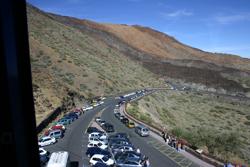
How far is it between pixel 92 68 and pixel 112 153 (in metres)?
76.7

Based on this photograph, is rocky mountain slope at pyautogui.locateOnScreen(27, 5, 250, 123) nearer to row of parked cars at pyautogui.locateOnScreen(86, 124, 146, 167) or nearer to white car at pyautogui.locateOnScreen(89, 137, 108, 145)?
white car at pyautogui.locateOnScreen(89, 137, 108, 145)

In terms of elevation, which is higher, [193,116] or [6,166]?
[6,166]

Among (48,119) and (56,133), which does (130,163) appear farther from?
(48,119)

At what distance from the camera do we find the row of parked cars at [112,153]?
3166cm

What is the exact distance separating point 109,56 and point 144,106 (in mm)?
61957

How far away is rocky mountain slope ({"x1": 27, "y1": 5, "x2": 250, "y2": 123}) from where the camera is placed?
78163mm

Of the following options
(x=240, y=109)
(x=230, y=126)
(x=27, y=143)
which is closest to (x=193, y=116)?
(x=230, y=126)

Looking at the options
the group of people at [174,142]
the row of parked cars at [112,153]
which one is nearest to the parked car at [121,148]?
the row of parked cars at [112,153]

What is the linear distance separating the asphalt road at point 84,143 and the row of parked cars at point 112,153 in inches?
43.4

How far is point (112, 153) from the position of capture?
1469 inches

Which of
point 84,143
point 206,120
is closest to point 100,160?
point 84,143

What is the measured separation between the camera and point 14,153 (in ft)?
11.9

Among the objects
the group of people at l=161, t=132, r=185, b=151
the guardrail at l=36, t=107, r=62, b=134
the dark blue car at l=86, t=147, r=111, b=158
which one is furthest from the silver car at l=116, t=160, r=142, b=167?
the guardrail at l=36, t=107, r=62, b=134

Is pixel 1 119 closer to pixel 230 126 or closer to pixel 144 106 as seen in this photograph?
pixel 230 126
